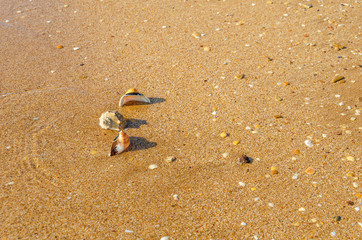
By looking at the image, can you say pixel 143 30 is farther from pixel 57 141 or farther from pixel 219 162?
pixel 219 162

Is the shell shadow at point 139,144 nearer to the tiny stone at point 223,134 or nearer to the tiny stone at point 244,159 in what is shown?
the tiny stone at point 223,134

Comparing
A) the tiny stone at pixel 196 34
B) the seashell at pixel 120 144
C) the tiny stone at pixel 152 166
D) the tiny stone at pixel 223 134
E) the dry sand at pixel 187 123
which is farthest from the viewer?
the tiny stone at pixel 196 34

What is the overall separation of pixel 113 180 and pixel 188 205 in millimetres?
732

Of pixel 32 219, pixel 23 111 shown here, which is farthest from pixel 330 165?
pixel 23 111

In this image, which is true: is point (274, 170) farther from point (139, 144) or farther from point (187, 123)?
point (139, 144)

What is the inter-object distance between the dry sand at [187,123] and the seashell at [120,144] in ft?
0.21

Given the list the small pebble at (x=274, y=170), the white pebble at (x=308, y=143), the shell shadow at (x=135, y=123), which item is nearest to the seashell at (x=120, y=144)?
the shell shadow at (x=135, y=123)

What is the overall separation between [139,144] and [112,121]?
1.27 ft

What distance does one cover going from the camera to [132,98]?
410cm

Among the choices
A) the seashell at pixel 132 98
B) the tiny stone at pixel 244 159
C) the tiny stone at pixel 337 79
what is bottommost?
the tiny stone at pixel 244 159

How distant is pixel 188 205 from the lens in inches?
116

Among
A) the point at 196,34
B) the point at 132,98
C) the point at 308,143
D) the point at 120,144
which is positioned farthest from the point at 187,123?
the point at 196,34

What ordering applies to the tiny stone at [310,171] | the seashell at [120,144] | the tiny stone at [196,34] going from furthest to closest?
the tiny stone at [196,34] < the seashell at [120,144] < the tiny stone at [310,171]

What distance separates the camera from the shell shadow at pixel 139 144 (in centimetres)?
357
